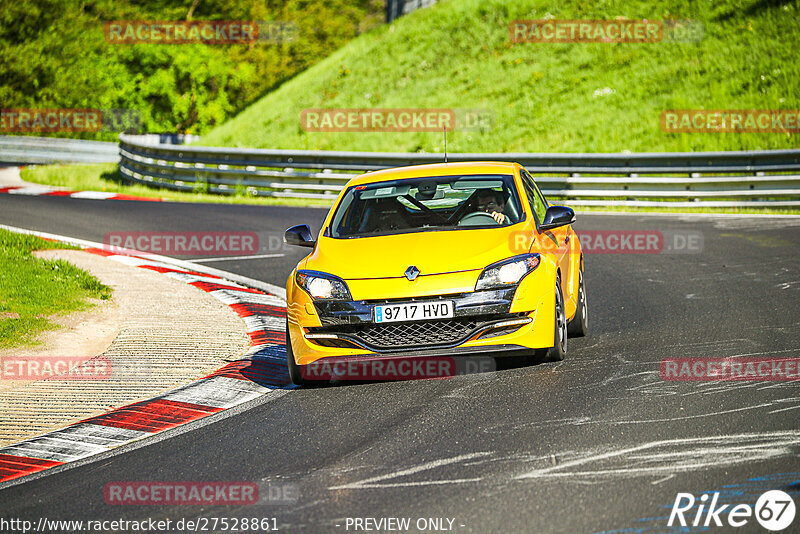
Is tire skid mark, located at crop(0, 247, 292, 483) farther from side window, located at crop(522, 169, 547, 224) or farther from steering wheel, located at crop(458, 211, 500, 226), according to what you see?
side window, located at crop(522, 169, 547, 224)

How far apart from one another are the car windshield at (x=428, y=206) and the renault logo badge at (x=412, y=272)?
89 cm

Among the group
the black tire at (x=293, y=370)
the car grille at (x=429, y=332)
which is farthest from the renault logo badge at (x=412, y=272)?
the black tire at (x=293, y=370)

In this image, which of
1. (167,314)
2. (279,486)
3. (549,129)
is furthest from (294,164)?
(279,486)

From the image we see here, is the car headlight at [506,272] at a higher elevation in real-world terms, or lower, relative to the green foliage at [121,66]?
lower

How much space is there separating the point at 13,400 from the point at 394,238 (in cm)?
305

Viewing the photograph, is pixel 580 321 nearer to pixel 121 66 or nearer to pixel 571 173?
pixel 571 173

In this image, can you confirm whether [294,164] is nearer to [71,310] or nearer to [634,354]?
[71,310]

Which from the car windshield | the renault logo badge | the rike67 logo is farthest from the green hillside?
the rike67 logo

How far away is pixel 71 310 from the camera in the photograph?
36.1 feet

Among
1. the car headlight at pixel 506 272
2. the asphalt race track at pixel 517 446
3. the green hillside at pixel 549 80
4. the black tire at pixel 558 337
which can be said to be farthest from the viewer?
the green hillside at pixel 549 80

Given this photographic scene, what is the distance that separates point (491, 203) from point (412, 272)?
4.90ft

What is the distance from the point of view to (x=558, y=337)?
7953mm

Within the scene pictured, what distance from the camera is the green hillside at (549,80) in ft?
96.3

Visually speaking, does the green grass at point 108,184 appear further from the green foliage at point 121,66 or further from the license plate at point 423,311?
the license plate at point 423,311
